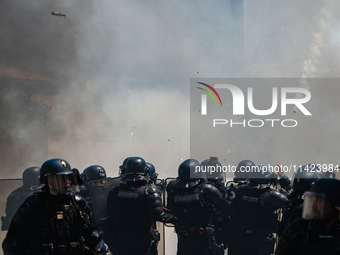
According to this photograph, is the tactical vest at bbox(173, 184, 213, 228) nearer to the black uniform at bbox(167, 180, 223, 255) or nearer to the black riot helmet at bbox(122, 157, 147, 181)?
the black uniform at bbox(167, 180, 223, 255)

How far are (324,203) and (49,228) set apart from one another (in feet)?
7.40

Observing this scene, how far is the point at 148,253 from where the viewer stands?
483 cm

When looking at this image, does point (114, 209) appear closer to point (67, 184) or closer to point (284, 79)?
point (67, 184)

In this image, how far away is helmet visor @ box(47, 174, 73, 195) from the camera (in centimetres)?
303

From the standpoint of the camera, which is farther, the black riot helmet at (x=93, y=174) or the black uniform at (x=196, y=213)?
the black riot helmet at (x=93, y=174)

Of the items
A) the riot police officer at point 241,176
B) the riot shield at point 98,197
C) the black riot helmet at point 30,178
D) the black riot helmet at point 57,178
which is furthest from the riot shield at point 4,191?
the riot police officer at point 241,176

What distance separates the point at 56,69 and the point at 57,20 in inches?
117

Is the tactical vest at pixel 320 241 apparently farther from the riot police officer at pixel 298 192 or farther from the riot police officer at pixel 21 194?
the riot police officer at pixel 21 194

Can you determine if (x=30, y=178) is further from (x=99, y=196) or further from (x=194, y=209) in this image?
(x=194, y=209)

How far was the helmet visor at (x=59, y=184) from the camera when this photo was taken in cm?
303

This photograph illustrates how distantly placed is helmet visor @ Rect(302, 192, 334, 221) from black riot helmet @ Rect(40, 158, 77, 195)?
6.75ft

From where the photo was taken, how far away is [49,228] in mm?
2920

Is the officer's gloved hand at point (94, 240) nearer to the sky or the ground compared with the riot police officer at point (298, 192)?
nearer to the ground

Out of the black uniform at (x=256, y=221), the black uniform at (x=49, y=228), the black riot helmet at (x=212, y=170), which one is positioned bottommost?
the black uniform at (x=256, y=221)
